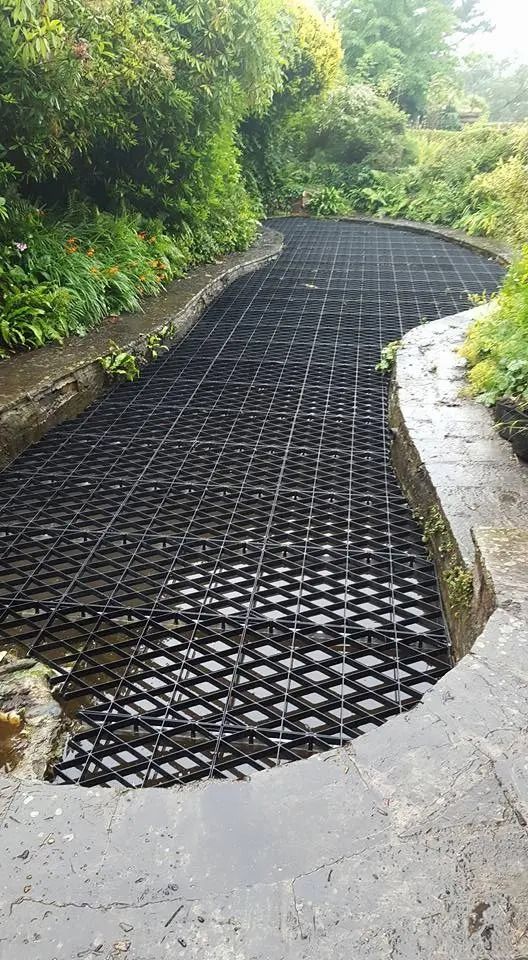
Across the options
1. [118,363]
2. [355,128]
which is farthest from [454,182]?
[118,363]

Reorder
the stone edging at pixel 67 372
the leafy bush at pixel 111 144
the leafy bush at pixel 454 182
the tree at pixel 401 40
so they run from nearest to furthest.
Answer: the stone edging at pixel 67 372, the leafy bush at pixel 111 144, the leafy bush at pixel 454 182, the tree at pixel 401 40

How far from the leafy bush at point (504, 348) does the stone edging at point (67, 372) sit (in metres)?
2.79

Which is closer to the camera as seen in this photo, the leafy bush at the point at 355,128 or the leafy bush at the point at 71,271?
the leafy bush at the point at 71,271

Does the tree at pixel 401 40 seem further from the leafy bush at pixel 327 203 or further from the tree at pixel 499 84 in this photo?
the leafy bush at pixel 327 203

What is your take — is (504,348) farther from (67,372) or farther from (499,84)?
(499,84)

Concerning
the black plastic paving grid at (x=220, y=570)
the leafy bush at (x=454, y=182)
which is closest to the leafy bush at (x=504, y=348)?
the black plastic paving grid at (x=220, y=570)

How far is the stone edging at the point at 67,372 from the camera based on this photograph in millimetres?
4500

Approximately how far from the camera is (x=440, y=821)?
5.49ft

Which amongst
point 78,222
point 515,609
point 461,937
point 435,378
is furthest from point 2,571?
point 78,222

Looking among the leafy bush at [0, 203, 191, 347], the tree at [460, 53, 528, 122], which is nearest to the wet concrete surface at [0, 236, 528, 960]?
the leafy bush at [0, 203, 191, 347]

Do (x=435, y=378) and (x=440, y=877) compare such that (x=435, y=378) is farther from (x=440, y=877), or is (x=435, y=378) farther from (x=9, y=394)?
(x=440, y=877)

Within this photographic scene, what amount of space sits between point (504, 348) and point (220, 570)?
242 centimetres

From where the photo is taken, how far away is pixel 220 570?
132 inches

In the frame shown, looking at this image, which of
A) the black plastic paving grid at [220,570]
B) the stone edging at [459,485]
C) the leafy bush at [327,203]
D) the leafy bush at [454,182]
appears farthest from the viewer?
the leafy bush at [327,203]
